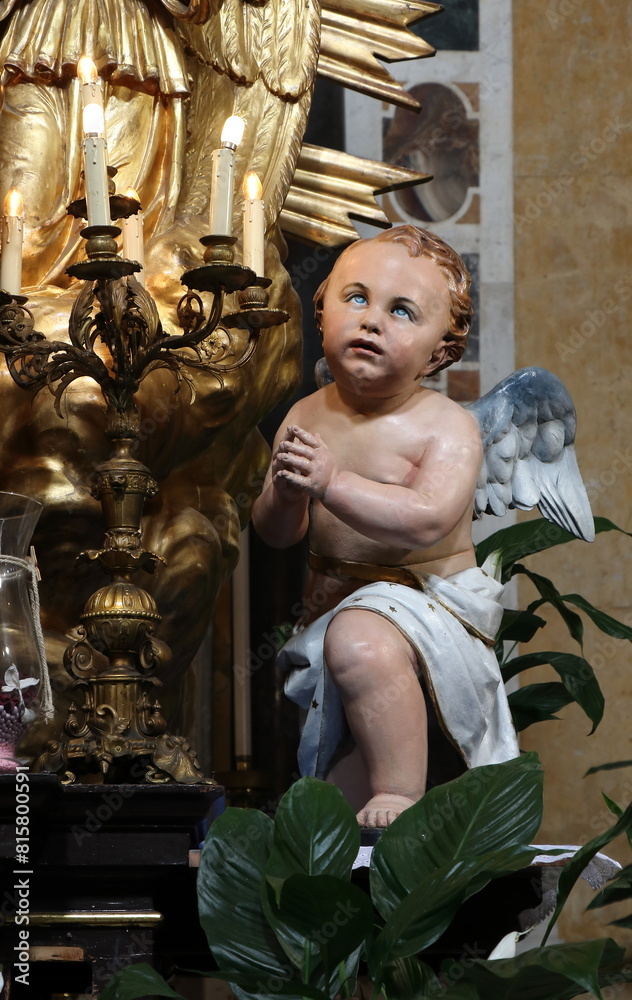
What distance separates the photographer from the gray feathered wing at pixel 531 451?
205cm

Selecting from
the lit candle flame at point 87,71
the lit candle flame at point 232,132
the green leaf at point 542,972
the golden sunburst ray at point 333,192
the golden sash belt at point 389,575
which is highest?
the golden sunburst ray at point 333,192

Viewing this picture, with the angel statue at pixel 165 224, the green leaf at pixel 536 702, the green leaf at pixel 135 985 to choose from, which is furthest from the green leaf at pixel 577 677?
the green leaf at pixel 135 985

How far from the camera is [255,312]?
5.71 ft

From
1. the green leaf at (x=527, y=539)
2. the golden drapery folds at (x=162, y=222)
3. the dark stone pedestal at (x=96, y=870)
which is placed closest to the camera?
the dark stone pedestal at (x=96, y=870)

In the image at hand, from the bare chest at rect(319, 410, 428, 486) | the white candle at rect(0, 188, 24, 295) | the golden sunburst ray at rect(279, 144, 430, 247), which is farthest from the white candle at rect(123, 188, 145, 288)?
the golden sunburst ray at rect(279, 144, 430, 247)

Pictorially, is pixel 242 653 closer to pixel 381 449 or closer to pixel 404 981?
pixel 381 449

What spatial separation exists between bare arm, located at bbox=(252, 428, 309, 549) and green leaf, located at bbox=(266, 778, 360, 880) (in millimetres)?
479

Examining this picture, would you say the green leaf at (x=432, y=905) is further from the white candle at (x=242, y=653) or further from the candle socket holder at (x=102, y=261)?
the white candle at (x=242, y=653)

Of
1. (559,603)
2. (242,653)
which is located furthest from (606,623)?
(242,653)

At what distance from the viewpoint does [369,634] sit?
169cm

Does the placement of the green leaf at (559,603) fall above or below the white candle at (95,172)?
below

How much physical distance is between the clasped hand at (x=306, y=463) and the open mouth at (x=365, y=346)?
148mm

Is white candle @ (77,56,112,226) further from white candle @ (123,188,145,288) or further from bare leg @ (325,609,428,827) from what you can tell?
bare leg @ (325,609,428,827)

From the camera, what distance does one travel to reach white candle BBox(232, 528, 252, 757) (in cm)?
275
